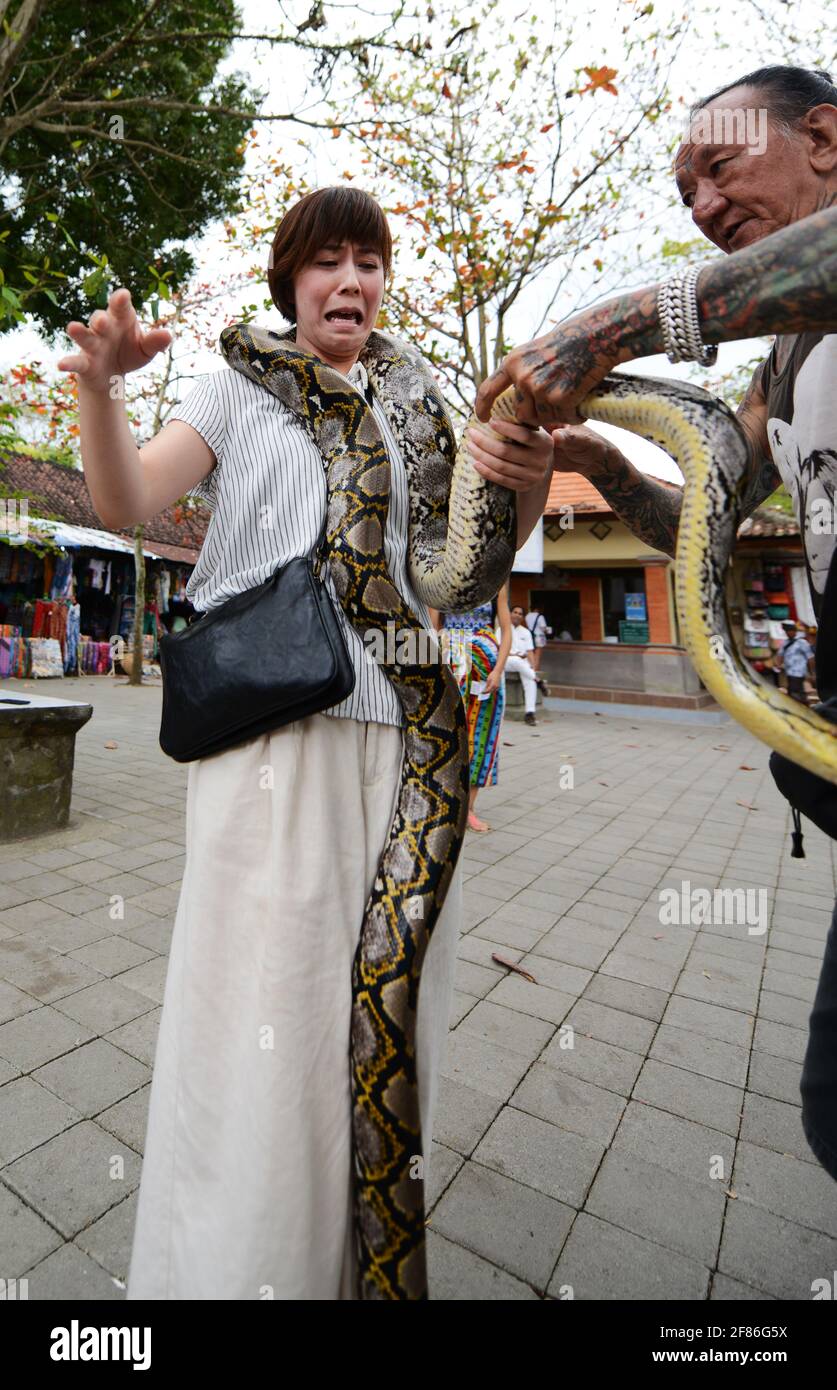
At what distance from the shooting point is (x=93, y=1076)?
2516 mm

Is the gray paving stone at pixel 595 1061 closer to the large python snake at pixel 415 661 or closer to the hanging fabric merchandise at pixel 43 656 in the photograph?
the large python snake at pixel 415 661

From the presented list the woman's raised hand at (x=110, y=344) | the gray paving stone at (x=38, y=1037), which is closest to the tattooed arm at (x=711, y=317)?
the woman's raised hand at (x=110, y=344)

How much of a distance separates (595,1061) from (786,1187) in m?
0.75

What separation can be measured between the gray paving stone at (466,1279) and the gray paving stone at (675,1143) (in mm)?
668

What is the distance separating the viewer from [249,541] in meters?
1.42

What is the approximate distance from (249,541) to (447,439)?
63 centimetres

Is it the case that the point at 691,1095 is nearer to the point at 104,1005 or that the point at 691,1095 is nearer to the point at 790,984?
the point at 790,984

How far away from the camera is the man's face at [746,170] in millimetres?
1322

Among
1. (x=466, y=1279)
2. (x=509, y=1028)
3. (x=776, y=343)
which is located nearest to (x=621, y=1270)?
(x=466, y=1279)

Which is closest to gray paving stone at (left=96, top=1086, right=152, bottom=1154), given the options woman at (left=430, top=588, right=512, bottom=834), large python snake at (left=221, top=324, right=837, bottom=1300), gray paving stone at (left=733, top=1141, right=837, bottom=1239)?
large python snake at (left=221, top=324, right=837, bottom=1300)

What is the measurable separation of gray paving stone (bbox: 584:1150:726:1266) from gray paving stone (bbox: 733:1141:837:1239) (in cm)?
11
